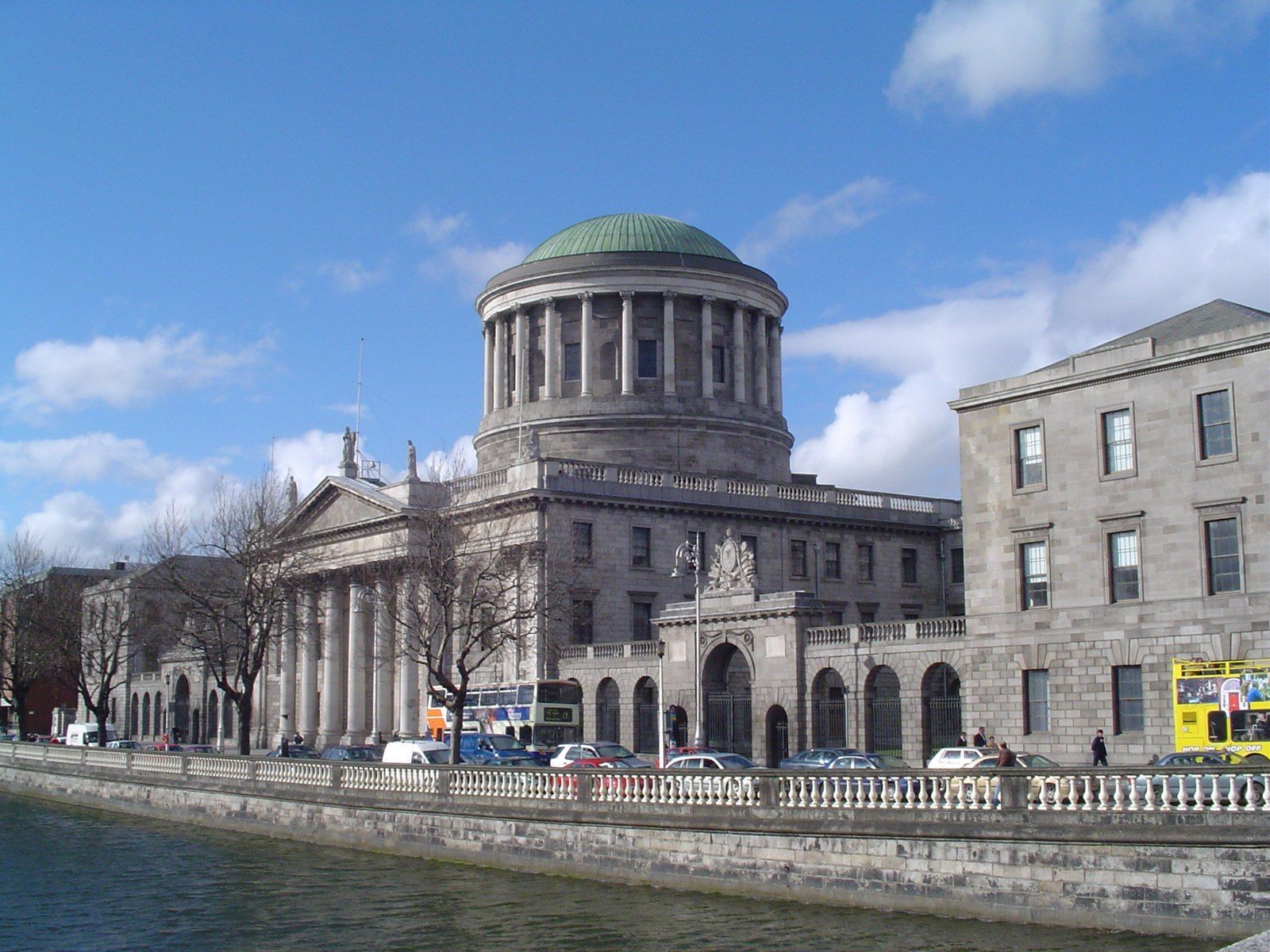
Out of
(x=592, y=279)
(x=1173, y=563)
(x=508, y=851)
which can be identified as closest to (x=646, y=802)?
(x=508, y=851)

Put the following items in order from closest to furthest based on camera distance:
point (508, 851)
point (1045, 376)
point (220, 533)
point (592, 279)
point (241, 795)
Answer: point (508, 851) < point (241, 795) < point (1045, 376) < point (220, 533) < point (592, 279)

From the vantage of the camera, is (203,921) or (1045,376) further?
(1045,376)

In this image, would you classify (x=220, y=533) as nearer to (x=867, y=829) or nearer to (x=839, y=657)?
(x=839, y=657)

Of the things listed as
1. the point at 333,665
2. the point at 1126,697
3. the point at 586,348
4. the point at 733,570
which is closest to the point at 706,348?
the point at 586,348

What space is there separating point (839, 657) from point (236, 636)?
24.3 meters

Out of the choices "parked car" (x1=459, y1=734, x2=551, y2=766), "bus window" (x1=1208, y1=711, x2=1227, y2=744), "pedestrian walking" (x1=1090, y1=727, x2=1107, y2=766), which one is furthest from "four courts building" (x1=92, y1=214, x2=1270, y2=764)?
"parked car" (x1=459, y1=734, x2=551, y2=766)

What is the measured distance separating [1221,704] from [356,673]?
47.6 metres

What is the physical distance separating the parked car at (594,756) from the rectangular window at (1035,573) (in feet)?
41.9

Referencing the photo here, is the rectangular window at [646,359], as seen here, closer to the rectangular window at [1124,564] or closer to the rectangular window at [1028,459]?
the rectangular window at [1028,459]

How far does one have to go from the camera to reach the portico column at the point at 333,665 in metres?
77.7

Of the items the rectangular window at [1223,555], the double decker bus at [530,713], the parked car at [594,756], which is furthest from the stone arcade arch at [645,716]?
the rectangular window at [1223,555]

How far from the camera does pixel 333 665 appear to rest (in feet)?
258

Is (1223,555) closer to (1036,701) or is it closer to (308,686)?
(1036,701)

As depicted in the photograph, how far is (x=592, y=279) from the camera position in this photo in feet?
269
